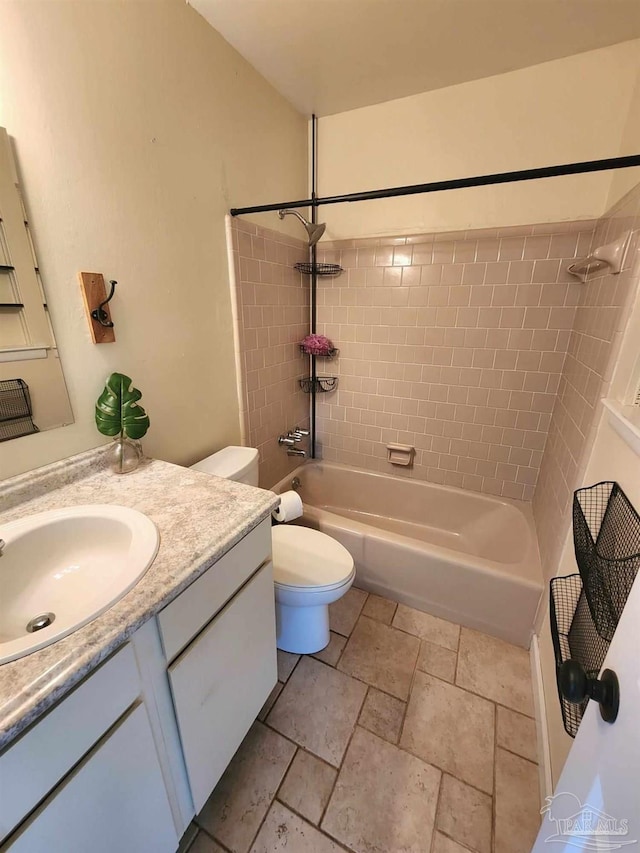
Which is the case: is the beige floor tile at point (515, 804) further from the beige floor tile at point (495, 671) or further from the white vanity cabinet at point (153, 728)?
the white vanity cabinet at point (153, 728)

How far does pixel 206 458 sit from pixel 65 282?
824 mm

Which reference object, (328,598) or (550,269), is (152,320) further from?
(550,269)

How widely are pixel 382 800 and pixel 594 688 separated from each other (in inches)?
38.5

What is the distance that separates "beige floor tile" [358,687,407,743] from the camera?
4.09 ft

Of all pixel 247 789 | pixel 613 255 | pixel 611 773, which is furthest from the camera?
pixel 613 255

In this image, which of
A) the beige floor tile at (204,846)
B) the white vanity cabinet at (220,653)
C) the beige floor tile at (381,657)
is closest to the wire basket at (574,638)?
the beige floor tile at (381,657)

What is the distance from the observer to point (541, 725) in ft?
4.03

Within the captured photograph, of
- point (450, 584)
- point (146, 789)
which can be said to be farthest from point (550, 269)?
point (146, 789)

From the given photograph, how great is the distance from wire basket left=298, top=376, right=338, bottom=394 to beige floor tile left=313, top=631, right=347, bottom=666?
56.7 inches

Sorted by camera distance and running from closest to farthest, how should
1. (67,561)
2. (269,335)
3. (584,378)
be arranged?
(67,561), (584,378), (269,335)

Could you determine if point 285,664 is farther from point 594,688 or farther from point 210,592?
point 594,688

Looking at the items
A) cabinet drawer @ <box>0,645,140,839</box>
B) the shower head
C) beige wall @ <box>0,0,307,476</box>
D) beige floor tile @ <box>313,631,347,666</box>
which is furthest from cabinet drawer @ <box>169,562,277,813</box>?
the shower head

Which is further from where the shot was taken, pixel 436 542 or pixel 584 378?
pixel 436 542

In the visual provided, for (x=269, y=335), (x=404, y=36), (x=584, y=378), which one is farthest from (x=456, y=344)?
(x=404, y=36)
